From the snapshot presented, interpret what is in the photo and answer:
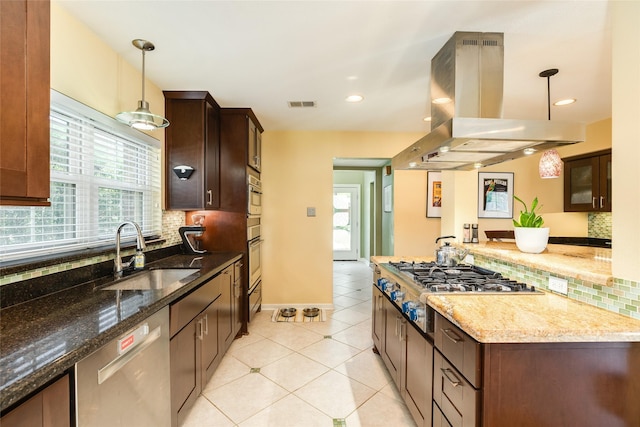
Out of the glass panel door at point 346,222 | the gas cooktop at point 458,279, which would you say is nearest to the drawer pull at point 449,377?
the gas cooktop at point 458,279

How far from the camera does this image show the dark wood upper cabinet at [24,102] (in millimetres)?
910

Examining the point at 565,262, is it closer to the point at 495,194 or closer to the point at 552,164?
the point at 552,164

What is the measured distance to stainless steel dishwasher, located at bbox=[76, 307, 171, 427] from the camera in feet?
3.49

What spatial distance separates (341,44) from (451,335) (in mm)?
1855

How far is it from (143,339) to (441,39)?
2385 mm

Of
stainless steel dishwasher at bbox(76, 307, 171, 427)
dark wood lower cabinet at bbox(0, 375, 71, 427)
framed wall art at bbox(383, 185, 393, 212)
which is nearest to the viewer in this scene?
dark wood lower cabinet at bbox(0, 375, 71, 427)

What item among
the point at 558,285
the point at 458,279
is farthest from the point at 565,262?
the point at 458,279

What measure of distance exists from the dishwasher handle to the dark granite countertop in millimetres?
116

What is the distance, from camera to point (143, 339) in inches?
54.7

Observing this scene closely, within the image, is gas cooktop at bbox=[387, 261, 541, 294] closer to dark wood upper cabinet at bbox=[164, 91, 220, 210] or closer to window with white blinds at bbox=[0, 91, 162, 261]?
dark wood upper cabinet at bbox=[164, 91, 220, 210]

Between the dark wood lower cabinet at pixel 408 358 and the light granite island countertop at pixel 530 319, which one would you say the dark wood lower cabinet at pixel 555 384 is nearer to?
the light granite island countertop at pixel 530 319

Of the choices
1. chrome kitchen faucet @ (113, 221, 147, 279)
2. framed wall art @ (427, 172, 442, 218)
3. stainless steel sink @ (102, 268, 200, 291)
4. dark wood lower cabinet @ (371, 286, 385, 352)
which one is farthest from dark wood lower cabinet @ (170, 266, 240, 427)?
framed wall art @ (427, 172, 442, 218)

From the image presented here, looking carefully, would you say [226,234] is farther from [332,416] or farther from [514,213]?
[514,213]

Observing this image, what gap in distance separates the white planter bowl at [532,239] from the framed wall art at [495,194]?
8.55ft
